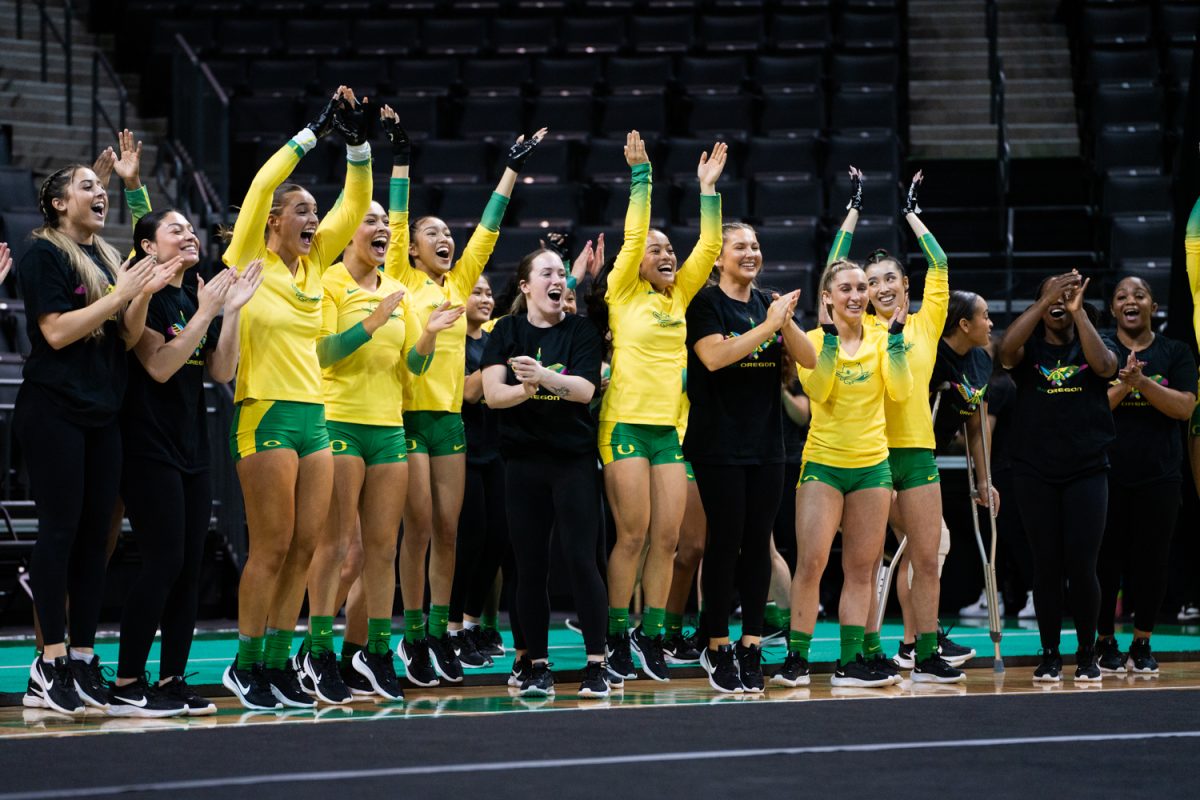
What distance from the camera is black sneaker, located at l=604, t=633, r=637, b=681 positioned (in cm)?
564

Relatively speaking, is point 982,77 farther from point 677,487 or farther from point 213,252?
point 677,487

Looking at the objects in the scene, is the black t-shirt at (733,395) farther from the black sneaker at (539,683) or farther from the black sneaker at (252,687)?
the black sneaker at (252,687)

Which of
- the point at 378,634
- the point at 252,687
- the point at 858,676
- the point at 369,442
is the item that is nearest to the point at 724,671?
the point at 858,676

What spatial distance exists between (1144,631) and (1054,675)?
572mm

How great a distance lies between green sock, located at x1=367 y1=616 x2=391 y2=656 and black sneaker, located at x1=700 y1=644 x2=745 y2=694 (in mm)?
1155

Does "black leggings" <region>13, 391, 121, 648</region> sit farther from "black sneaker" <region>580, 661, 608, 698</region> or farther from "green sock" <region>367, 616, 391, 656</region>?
"black sneaker" <region>580, 661, 608, 698</region>

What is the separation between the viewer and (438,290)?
6.10 metres

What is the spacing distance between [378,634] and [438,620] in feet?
2.02

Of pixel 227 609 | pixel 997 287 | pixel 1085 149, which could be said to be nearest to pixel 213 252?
pixel 227 609

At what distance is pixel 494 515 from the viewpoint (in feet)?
21.9

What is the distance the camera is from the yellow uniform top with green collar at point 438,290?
5797mm

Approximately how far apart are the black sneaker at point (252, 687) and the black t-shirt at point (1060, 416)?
2.92 meters

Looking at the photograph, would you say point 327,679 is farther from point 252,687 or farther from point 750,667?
point 750,667

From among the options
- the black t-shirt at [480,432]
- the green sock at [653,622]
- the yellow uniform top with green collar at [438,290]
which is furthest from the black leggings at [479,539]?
the green sock at [653,622]
